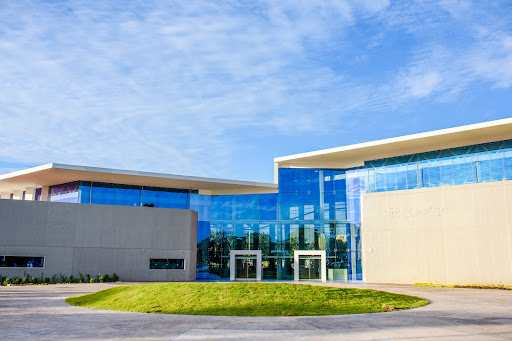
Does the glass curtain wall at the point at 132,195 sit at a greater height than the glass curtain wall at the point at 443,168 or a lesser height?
lesser

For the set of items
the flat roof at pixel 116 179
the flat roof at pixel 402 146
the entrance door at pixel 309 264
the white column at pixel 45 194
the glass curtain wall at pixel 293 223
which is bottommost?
the entrance door at pixel 309 264

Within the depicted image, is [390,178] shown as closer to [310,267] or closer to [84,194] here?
[310,267]

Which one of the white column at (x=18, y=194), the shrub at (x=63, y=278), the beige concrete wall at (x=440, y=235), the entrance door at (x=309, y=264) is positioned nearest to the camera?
the beige concrete wall at (x=440, y=235)

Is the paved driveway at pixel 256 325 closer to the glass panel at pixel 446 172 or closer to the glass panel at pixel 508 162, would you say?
the glass panel at pixel 508 162

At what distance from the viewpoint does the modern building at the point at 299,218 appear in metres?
27.9

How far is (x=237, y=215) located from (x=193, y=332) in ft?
86.6

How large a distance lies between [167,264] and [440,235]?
19.5 m

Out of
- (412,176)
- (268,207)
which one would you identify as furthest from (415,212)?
(268,207)

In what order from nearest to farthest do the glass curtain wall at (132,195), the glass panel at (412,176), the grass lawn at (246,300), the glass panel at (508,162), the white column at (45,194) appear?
the grass lawn at (246,300) → the glass panel at (508,162) → the glass panel at (412,176) → the glass curtain wall at (132,195) → the white column at (45,194)

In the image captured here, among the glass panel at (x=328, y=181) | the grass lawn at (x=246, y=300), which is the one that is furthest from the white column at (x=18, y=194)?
the glass panel at (x=328, y=181)

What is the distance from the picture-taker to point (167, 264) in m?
34.3

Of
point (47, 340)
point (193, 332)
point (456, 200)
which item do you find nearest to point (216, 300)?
point (193, 332)

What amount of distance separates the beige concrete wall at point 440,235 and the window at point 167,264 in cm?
1379

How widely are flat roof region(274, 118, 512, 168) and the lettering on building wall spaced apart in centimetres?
423
